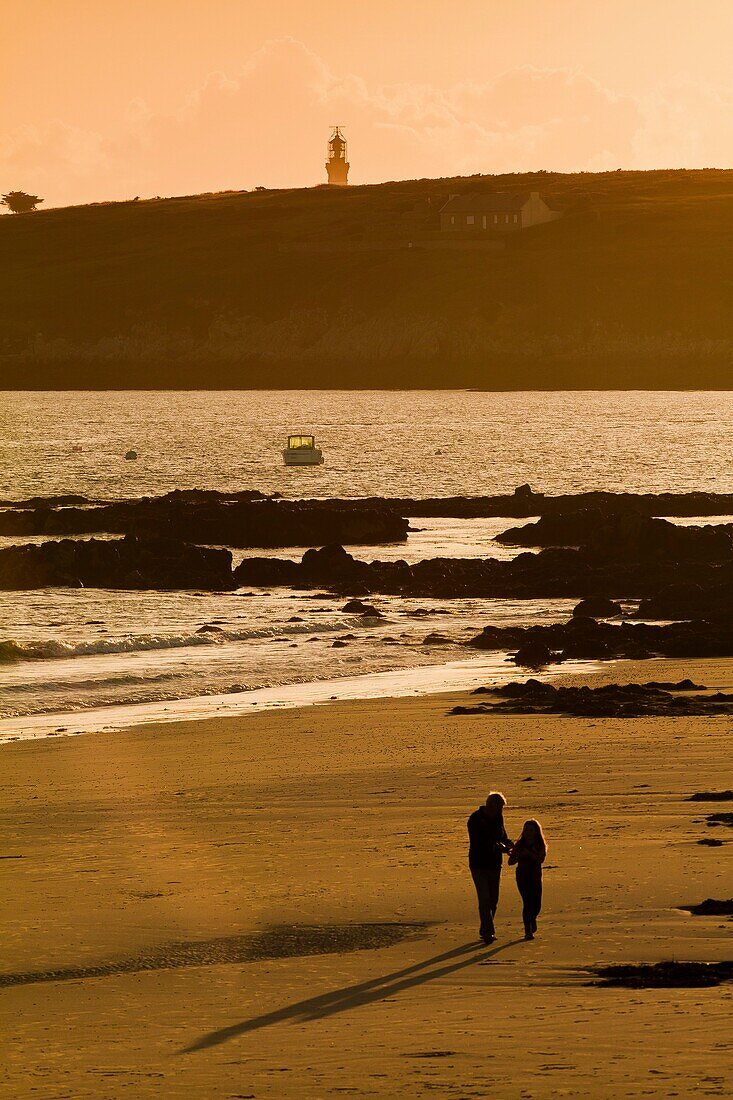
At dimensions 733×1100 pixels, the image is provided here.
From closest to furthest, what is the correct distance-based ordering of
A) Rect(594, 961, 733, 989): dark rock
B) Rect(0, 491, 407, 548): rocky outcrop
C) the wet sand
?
the wet sand, Rect(594, 961, 733, 989): dark rock, Rect(0, 491, 407, 548): rocky outcrop

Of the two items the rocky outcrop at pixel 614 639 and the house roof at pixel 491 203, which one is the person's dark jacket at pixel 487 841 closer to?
the rocky outcrop at pixel 614 639

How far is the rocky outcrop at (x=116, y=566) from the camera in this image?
123 feet

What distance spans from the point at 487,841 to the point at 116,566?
2851 centimetres

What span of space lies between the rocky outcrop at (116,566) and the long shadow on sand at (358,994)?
88.5ft

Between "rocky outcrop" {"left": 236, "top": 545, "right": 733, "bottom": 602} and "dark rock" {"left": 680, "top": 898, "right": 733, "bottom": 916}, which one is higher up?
"rocky outcrop" {"left": 236, "top": 545, "right": 733, "bottom": 602}

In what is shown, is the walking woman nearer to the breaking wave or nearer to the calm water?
the breaking wave

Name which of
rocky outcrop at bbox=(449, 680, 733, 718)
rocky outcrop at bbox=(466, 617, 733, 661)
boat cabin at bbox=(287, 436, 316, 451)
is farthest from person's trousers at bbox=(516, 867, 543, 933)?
boat cabin at bbox=(287, 436, 316, 451)

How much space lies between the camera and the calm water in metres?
78.1

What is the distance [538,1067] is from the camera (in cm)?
796

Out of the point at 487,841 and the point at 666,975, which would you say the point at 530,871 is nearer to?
the point at 487,841

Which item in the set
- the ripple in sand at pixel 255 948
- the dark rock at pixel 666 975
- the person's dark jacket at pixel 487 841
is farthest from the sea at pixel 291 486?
the dark rock at pixel 666 975

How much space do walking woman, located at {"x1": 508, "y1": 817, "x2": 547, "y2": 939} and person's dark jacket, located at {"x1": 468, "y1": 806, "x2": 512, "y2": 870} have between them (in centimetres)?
11

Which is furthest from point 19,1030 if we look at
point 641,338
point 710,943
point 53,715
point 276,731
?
point 641,338

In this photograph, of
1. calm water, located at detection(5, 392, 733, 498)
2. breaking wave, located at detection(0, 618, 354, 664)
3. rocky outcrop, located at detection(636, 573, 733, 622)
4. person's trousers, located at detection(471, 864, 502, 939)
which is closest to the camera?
person's trousers, located at detection(471, 864, 502, 939)
